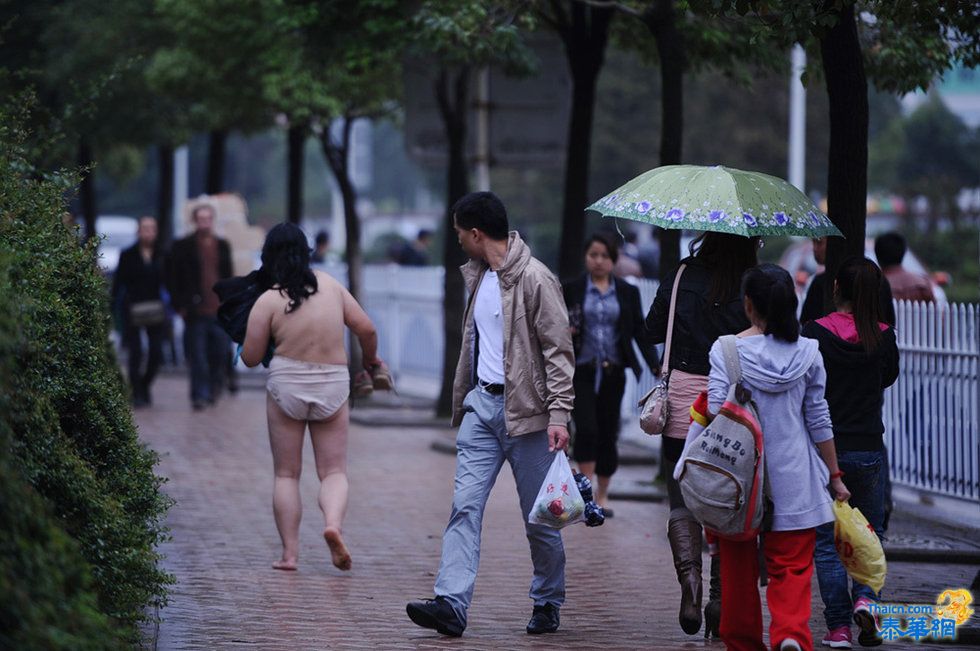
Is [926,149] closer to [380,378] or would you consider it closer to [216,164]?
[216,164]

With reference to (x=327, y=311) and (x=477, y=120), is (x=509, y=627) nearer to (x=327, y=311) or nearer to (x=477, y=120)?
(x=327, y=311)

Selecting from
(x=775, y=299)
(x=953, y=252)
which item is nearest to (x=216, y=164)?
(x=953, y=252)

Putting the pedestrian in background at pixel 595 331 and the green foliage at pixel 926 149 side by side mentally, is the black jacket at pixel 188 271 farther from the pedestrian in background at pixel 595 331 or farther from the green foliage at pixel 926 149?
the green foliage at pixel 926 149

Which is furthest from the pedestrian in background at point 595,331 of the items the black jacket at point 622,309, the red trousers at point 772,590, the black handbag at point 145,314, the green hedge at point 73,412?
the black handbag at point 145,314

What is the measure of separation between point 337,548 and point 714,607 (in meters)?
2.25

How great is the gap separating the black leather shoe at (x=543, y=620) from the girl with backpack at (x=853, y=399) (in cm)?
113

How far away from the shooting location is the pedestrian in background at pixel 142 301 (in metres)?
18.1

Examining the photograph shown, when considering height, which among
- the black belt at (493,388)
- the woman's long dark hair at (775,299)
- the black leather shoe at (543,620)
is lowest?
the black leather shoe at (543,620)

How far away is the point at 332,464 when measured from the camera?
352 inches

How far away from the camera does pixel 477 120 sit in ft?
51.8

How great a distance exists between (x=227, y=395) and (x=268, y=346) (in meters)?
11.8

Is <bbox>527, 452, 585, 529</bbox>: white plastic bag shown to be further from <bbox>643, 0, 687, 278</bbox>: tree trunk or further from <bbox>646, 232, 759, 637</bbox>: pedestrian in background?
<bbox>643, 0, 687, 278</bbox>: tree trunk

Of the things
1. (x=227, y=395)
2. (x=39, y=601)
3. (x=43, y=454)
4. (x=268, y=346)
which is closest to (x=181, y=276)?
(x=227, y=395)

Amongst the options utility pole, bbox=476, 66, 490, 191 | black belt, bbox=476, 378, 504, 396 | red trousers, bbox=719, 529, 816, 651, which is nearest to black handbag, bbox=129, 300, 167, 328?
utility pole, bbox=476, 66, 490, 191
